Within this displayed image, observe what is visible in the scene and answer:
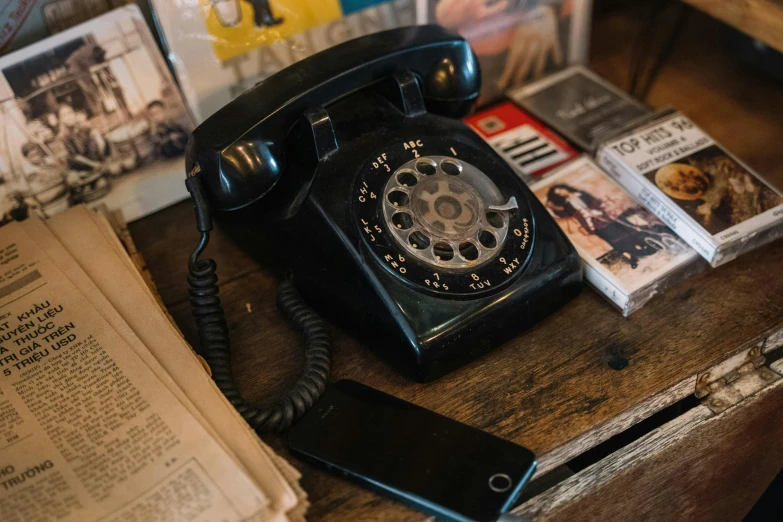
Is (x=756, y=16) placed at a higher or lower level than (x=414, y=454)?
higher

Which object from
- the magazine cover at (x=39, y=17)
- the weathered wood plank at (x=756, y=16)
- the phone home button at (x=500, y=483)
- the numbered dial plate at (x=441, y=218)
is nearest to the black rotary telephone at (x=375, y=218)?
the numbered dial plate at (x=441, y=218)

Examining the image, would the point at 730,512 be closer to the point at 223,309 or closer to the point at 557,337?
the point at 557,337

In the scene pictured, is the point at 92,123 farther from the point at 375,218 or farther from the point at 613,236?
the point at 613,236

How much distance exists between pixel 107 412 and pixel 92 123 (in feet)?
1.22

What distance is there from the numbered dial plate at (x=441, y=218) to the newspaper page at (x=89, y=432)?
0.23 m

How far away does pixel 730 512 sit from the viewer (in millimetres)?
912

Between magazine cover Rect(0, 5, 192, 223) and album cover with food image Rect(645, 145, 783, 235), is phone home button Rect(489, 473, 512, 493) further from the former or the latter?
magazine cover Rect(0, 5, 192, 223)

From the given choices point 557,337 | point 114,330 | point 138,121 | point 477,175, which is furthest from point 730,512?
point 138,121

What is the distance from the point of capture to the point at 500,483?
22.8 inches

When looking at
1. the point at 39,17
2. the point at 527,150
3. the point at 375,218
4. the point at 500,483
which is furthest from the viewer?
the point at 527,150

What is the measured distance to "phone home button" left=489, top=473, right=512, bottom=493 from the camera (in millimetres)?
573

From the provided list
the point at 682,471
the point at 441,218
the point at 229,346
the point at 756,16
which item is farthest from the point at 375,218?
the point at 756,16

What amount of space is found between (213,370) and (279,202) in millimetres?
174

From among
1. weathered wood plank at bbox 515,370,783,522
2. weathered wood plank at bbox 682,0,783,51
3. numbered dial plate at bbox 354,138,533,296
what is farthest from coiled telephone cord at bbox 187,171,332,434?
weathered wood plank at bbox 682,0,783,51
